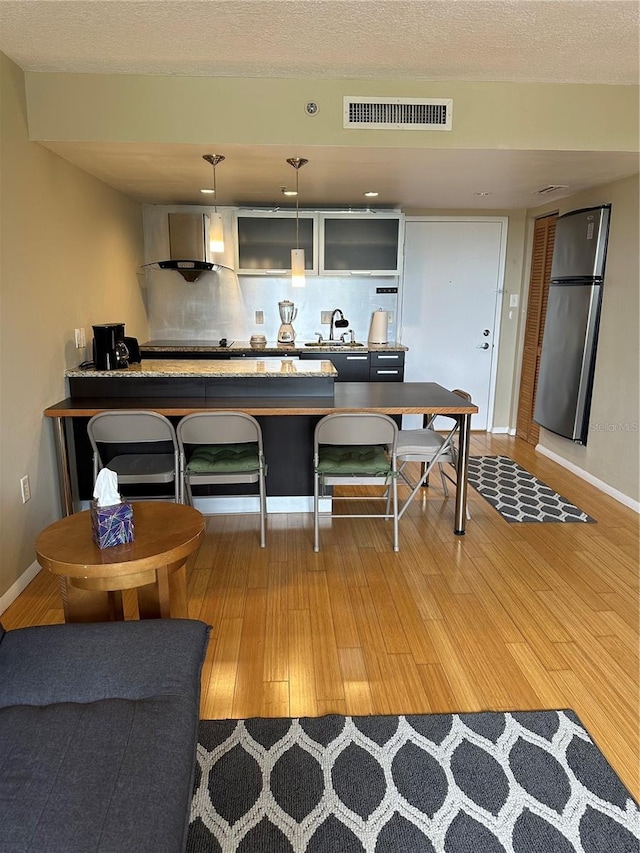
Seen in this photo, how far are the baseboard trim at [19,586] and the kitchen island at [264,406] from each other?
0.39m

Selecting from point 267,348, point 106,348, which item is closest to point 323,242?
point 267,348

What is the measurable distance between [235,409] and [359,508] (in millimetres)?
1193

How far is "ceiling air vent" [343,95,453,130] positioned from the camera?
9.19 ft

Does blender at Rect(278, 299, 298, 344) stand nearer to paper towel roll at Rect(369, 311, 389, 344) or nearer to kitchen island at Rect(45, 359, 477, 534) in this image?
paper towel roll at Rect(369, 311, 389, 344)

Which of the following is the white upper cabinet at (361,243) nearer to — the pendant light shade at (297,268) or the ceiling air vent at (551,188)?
the ceiling air vent at (551,188)

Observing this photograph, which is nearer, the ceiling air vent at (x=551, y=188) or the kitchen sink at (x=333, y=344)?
the ceiling air vent at (x=551, y=188)

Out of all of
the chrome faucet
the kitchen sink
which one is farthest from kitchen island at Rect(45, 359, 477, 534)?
the chrome faucet

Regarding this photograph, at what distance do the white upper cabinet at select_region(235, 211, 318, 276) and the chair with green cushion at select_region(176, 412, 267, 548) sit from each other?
2.39 meters

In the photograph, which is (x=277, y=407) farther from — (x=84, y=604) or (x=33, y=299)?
(x=84, y=604)

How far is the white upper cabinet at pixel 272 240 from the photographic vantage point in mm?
4934

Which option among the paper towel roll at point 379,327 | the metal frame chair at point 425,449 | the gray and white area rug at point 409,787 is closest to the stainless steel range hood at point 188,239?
the paper towel roll at point 379,327

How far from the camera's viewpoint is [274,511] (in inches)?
143

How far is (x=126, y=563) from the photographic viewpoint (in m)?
A: 1.64

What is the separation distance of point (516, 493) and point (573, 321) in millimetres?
1406
